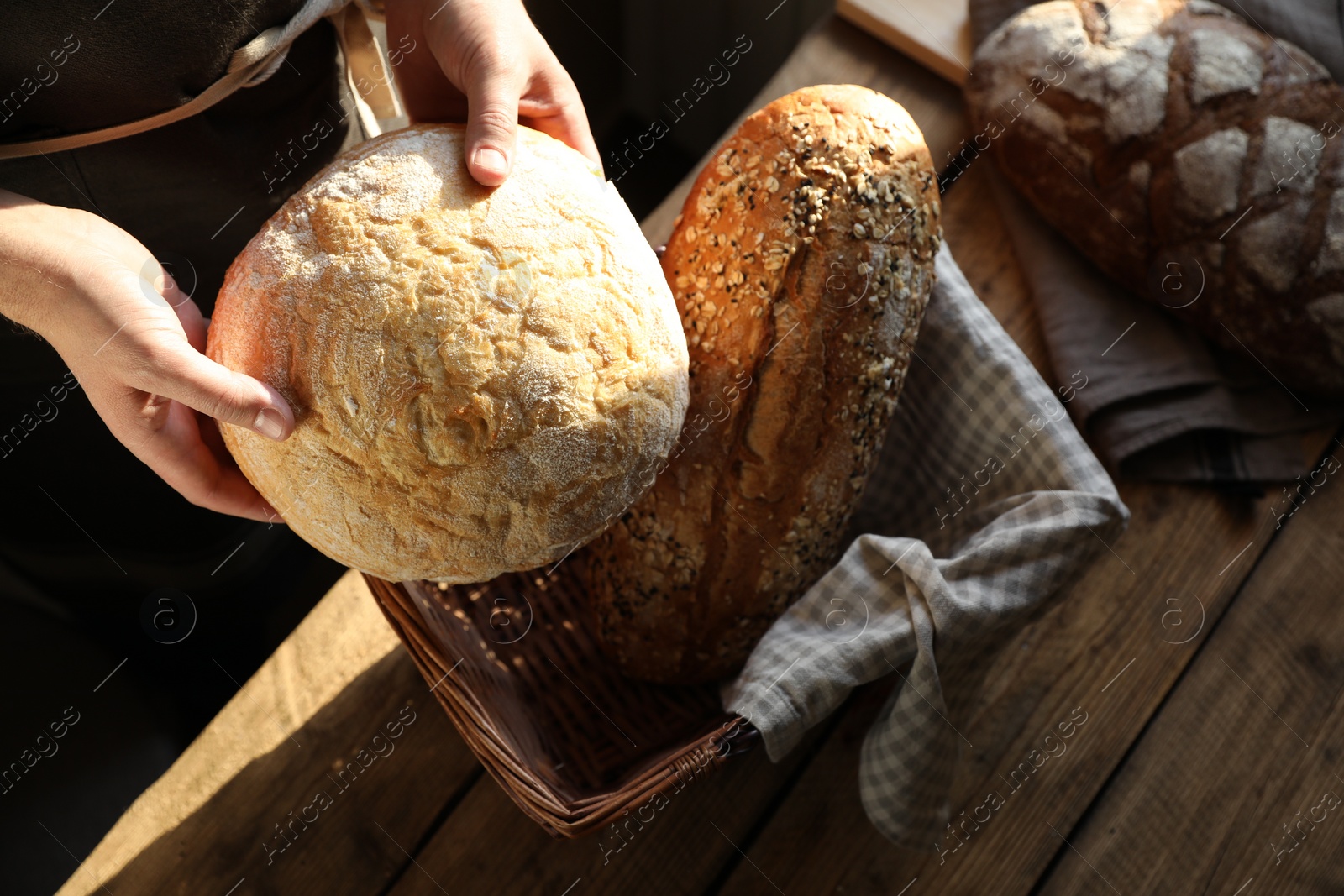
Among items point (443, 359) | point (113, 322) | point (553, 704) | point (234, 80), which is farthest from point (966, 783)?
point (234, 80)

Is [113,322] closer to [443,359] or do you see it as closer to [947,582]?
[443,359]

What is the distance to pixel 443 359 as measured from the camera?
0.87 metres

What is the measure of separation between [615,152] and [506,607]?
1.07 meters

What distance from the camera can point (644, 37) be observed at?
6.39 feet

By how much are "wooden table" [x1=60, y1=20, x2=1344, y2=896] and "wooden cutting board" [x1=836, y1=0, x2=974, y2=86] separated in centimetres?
98

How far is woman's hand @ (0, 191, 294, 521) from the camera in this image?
835 mm

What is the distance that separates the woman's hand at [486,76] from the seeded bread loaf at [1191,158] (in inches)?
33.6

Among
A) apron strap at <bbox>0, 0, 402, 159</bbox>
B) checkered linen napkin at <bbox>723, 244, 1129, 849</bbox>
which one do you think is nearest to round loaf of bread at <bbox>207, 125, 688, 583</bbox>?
apron strap at <bbox>0, 0, 402, 159</bbox>

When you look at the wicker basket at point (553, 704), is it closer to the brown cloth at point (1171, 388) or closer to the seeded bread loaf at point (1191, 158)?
the brown cloth at point (1171, 388)

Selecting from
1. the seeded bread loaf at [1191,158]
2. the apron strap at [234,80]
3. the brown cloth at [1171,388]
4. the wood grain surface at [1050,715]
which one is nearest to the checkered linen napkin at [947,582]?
the wood grain surface at [1050,715]

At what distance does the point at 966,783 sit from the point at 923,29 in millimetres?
1399

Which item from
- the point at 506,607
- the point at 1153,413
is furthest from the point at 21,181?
the point at 1153,413

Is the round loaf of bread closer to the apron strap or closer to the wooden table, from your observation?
the apron strap

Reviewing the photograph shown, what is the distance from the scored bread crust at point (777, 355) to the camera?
1151mm
